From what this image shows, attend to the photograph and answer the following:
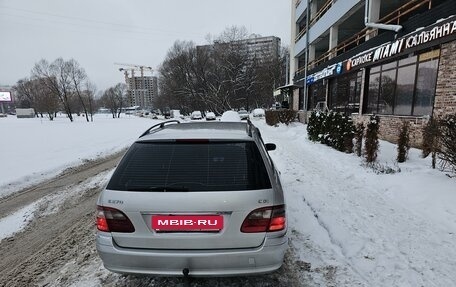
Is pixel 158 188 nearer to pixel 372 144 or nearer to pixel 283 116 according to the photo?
pixel 372 144

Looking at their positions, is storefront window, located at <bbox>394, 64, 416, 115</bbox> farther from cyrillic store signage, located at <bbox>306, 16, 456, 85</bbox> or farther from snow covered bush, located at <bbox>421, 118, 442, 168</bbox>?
snow covered bush, located at <bbox>421, 118, 442, 168</bbox>

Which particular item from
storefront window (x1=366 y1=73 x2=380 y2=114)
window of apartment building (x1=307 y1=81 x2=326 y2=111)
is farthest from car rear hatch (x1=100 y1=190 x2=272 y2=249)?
window of apartment building (x1=307 y1=81 x2=326 y2=111)

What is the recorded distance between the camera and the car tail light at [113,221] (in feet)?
8.09

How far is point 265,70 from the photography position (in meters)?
55.8

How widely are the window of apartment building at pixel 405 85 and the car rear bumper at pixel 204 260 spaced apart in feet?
36.0

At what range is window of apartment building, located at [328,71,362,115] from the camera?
17.0 m

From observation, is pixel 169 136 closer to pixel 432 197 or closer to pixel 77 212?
pixel 77 212

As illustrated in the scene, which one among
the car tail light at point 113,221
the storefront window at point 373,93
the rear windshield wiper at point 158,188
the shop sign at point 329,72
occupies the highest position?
the shop sign at point 329,72

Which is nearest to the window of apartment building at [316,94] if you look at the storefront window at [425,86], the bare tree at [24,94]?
the storefront window at [425,86]

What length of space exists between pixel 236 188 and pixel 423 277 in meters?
2.32

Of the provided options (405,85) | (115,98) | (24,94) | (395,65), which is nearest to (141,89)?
(115,98)

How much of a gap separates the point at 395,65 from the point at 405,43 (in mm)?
1950

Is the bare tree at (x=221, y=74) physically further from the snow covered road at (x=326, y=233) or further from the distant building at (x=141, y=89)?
the distant building at (x=141, y=89)

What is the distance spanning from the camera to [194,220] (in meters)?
2.38
